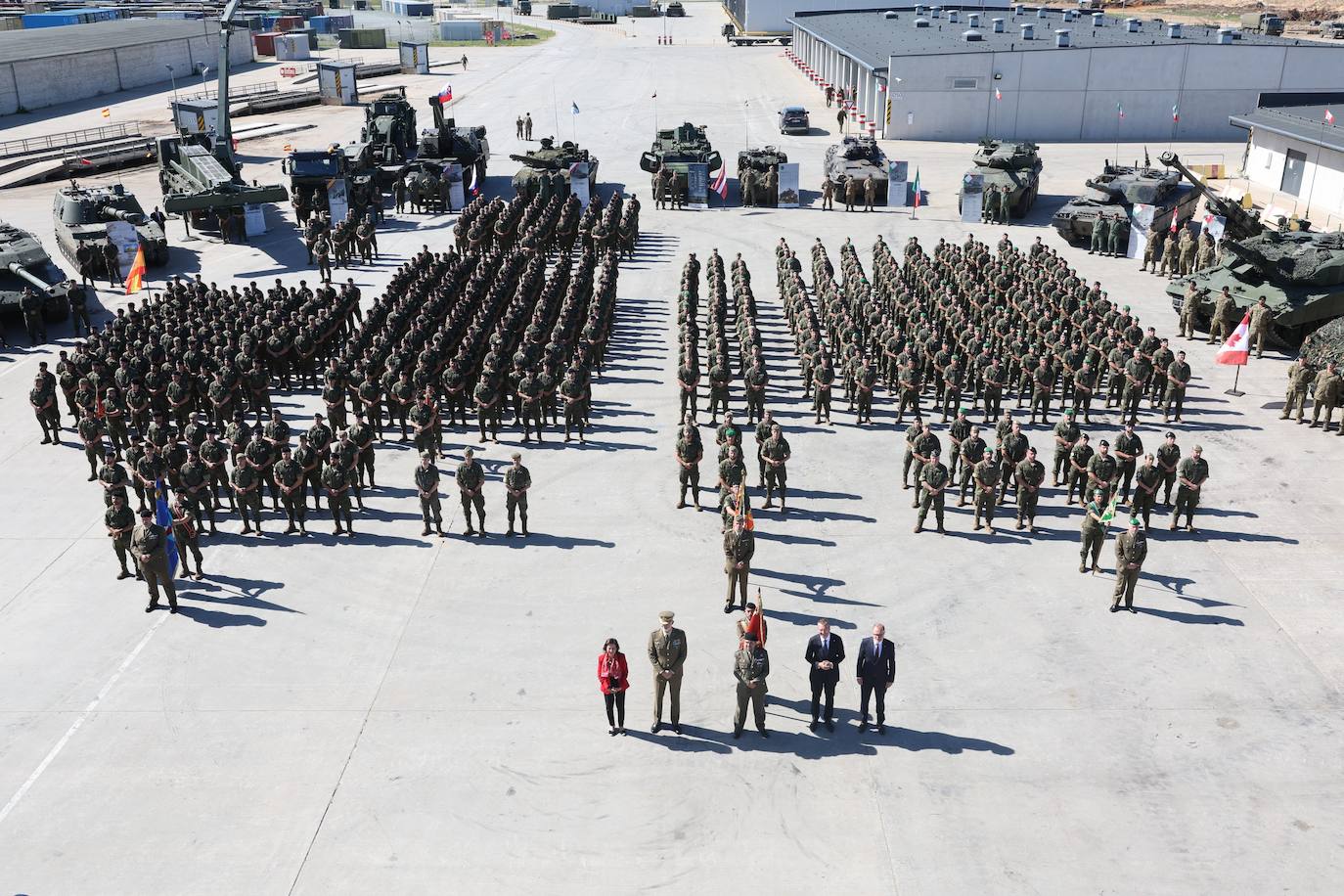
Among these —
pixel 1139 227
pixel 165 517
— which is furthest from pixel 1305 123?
pixel 165 517

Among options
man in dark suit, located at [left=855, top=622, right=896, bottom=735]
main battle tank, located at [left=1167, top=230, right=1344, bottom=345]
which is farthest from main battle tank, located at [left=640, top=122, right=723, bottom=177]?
man in dark suit, located at [left=855, top=622, right=896, bottom=735]

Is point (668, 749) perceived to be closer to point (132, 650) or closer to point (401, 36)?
point (132, 650)

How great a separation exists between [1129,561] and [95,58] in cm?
6178

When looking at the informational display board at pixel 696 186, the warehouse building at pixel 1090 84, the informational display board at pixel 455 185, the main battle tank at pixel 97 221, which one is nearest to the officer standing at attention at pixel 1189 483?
the informational display board at pixel 696 186


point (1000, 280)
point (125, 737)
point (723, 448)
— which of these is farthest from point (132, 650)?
point (1000, 280)

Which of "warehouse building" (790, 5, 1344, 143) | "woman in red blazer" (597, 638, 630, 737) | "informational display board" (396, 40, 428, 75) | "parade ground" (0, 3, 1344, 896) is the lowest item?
"parade ground" (0, 3, 1344, 896)

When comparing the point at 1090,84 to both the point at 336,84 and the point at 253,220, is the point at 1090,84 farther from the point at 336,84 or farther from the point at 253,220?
the point at 336,84

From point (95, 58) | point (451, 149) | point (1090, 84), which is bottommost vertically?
point (451, 149)

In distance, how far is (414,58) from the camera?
234ft

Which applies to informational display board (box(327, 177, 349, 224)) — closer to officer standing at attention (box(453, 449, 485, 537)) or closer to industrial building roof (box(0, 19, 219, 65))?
officer standing at attention (box(453, 449, 485, 537))

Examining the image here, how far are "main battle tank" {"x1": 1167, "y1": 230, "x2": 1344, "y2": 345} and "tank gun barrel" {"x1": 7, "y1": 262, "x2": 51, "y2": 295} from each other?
23625mm

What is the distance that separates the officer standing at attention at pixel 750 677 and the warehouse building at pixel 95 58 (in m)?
55.1

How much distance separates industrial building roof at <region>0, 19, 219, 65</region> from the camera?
178 feet

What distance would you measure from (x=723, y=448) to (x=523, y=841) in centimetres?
655
